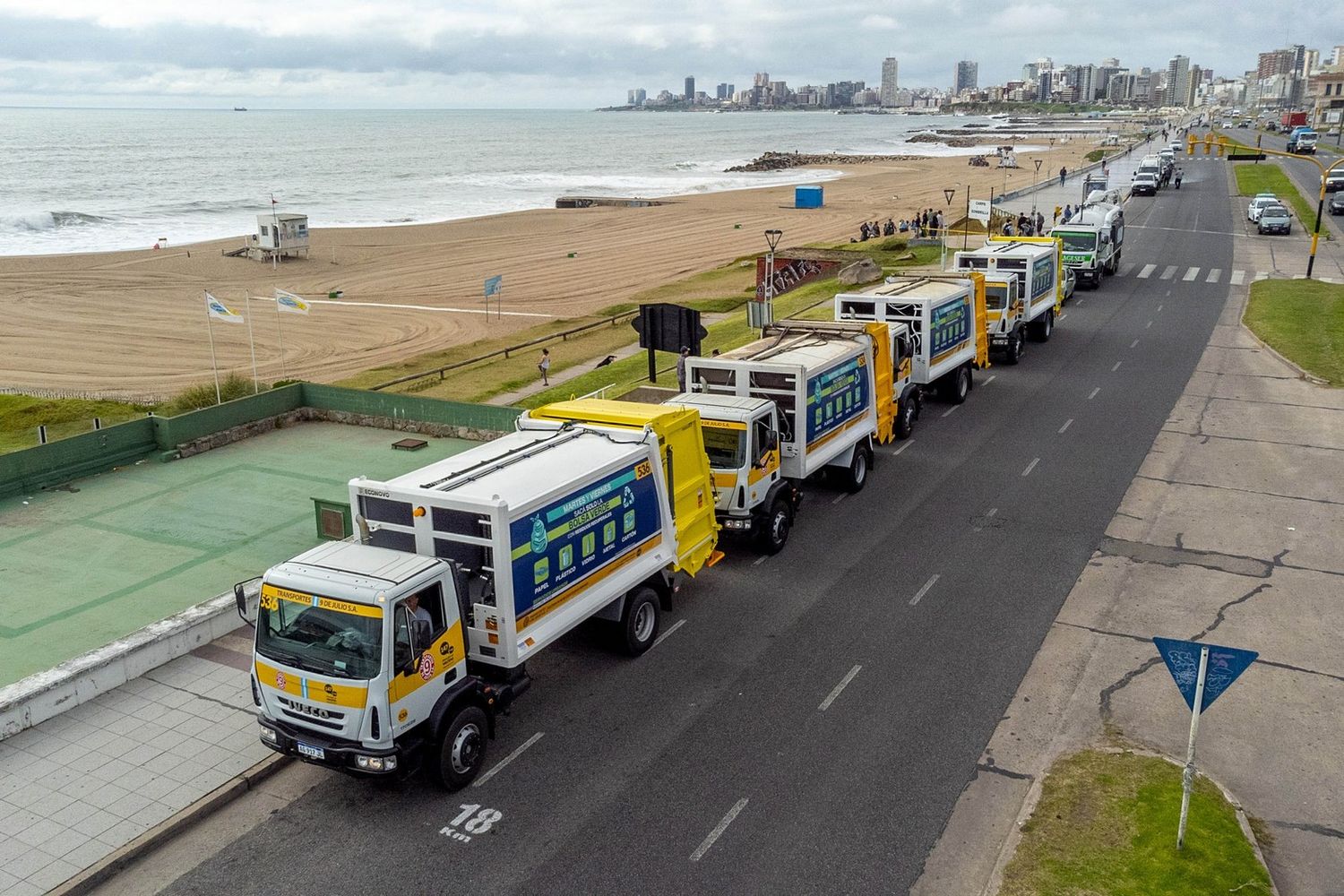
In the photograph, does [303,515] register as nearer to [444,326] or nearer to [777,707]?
[777,707]

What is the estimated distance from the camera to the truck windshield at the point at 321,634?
34.9ft

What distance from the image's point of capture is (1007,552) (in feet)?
59.8

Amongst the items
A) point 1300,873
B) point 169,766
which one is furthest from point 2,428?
point 1300,873

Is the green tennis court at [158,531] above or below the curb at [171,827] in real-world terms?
above

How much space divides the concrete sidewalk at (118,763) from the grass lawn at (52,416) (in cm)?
1504

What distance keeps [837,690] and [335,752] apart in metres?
6.31

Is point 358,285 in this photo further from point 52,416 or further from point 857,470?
point 857,470


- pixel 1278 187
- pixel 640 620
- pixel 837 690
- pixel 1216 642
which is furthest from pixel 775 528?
pixel 1278 187

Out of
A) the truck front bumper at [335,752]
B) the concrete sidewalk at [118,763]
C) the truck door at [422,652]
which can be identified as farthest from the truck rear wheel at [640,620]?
the concrete sidewalk at [118,763]

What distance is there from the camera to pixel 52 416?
27.6m


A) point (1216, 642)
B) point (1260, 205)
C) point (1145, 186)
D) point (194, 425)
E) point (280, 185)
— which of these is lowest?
point (1216, 642)

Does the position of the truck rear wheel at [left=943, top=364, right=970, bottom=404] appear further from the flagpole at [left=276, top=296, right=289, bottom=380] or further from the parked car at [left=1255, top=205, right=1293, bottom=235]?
the parked car at [left=1255, top=205, right=1293, bottom=235]

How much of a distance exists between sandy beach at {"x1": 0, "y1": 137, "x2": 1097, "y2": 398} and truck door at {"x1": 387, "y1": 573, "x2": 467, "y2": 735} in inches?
1023

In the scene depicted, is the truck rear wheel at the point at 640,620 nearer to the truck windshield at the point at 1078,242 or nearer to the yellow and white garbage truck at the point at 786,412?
the yellow and white garbage truck at the point at 786,412
